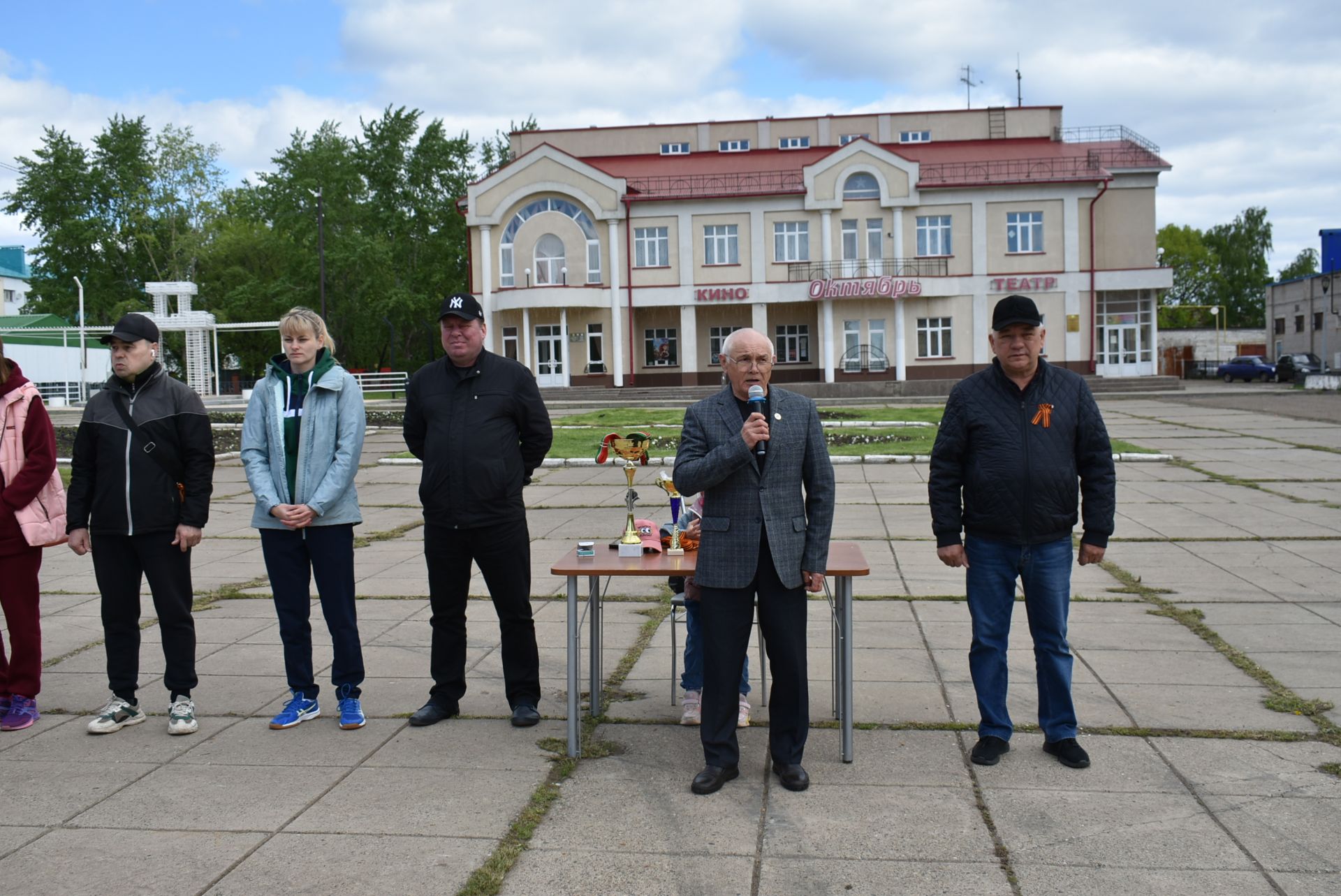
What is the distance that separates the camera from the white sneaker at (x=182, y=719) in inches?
218

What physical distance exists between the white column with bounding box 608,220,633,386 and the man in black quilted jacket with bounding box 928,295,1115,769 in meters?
45.2

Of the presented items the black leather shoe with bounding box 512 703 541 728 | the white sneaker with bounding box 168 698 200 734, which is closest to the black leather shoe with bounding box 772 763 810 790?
the black leather shoe with bounding box 512 703 541 728

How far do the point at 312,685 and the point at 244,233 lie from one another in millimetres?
74142

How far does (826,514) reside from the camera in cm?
483

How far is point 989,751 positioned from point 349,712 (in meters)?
3.09

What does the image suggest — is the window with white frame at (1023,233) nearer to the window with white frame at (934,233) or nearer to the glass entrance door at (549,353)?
the window with white frame at (934,233)

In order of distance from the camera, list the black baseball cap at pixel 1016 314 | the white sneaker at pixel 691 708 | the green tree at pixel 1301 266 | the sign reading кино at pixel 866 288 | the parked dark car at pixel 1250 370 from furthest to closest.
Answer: the green tree at pixel 1301 266, the parked dark car at pixel 1250 370, the sign reading кино at pixel 866 288, the white sneaker at pixel 691 708, the black baseball cap at pixel 1016 314

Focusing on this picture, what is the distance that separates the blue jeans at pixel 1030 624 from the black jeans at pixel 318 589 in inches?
120

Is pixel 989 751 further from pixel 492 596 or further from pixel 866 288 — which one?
pixel 866 288

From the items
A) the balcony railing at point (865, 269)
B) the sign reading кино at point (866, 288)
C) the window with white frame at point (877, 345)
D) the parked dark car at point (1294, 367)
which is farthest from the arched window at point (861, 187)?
the parked dark car at point (1294, 367)

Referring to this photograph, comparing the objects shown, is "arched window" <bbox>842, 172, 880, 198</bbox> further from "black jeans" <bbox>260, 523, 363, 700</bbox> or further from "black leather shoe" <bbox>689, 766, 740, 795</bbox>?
"black leather shoe" <bbox>689, 766, 740, 795</bbox>

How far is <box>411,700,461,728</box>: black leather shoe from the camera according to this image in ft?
18.5

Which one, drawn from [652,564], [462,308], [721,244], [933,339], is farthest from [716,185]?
[652,564]

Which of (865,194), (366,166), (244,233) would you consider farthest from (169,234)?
(865,194)
